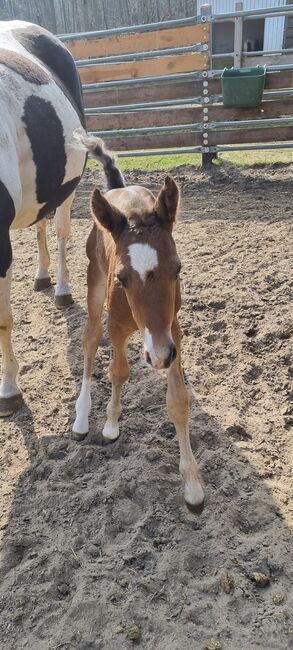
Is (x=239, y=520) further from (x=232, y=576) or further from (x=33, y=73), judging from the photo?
(x=33, y=73)

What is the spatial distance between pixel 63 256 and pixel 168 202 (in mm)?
2386

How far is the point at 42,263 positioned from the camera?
181 inches

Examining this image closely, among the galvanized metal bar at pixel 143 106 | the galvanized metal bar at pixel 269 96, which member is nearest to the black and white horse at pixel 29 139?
the galvanized metal bar at pixel 143 106

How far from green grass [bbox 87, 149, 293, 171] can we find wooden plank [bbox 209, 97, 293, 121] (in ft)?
1.94

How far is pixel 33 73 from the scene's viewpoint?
129 inches

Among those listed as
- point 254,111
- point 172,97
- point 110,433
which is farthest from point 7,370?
point 172,97

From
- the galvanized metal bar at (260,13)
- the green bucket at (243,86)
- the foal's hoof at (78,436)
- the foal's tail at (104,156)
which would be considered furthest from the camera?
the galvanized metal bar at (260,13)

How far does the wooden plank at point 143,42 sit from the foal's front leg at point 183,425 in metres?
6.66

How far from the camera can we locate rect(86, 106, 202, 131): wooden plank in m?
7.59

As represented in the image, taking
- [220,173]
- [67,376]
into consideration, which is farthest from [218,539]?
[220,173]

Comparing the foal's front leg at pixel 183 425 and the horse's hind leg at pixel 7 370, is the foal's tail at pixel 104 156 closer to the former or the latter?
the horse's hind leg at pixel 7 370

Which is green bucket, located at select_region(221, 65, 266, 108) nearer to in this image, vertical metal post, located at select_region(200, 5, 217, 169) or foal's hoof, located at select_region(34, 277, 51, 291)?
vertical metal post, located at select_region(200, 5, 217, 169)

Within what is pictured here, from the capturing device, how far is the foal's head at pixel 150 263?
1.92m

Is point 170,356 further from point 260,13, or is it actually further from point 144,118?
point 260,13
